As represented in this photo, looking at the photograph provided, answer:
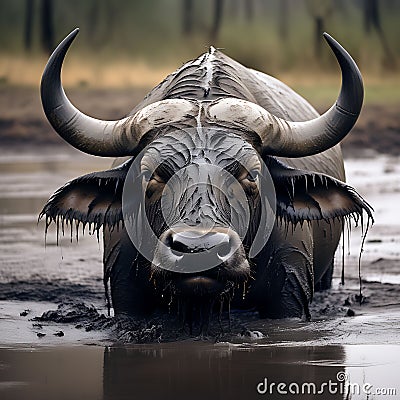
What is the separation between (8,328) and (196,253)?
6.13ft

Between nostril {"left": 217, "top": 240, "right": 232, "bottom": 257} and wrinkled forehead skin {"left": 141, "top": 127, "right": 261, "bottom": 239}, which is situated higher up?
wrinkled forehead skin {"left": 141, "top": 127, "right": 261, "bottom": 239}

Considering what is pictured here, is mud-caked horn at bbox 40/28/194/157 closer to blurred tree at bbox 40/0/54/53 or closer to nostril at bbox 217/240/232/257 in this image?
nostril at bbox 217/240/232/257

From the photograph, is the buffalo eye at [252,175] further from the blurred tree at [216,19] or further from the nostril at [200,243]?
the blurred tree at [216,19]

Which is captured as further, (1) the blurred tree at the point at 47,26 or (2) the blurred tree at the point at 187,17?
(2) the blurred tree at the point at 187,17

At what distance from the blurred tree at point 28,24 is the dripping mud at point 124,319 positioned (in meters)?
13.5

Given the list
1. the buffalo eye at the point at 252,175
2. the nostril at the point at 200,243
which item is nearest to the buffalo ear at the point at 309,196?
the buffalo eye at the point at 252,175

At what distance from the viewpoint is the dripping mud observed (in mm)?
7383

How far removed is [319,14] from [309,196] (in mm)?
Answer: 21558

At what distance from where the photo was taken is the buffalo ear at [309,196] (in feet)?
25.3

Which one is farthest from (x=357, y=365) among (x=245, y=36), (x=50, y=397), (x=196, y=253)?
(x=245, y=36)

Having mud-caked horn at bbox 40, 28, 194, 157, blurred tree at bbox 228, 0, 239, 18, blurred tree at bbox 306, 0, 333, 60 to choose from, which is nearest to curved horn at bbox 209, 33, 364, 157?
mud-caked horn at bbox 40, 28, 194, 157

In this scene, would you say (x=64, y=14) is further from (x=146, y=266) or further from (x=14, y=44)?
(x=146, y=266)

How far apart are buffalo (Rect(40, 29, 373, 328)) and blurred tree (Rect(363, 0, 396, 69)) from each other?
20.1 metres

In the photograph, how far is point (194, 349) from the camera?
22.6ft
